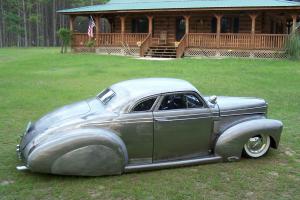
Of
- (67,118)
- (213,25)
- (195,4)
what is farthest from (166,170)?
(213,25)

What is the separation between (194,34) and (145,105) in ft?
69.7

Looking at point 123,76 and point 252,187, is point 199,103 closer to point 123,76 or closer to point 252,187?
point 252,187

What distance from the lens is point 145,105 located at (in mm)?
6125

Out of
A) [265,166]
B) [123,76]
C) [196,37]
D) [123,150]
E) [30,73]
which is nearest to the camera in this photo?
[123,150]

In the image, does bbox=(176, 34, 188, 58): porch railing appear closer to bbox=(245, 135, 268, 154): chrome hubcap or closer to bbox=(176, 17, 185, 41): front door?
bbox=(176, 17, 185, 41): front door

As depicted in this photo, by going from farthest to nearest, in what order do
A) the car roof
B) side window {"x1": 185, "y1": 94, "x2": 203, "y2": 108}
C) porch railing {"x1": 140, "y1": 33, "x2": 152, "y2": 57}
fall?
porch railing {"x1": 140, "y1": 33, "x2": 152, "y2": 57} → side window {"x1": 185, "y1": 94, "x2": 203, "y2": 108} → the car roof

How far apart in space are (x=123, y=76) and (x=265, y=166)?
38.3 ft

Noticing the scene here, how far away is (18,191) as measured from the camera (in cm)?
535

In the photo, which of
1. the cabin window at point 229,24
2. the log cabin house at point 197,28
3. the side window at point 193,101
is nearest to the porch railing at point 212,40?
the log cabin house at point 197,28

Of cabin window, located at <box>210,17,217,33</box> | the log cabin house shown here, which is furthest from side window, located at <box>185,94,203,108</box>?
cabin window, located at <box>210,17,217,33</box>

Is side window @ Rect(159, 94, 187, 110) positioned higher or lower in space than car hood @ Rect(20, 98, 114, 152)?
higher

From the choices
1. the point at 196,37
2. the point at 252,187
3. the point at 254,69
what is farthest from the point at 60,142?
the point at 196,37

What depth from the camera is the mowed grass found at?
17.6 feet

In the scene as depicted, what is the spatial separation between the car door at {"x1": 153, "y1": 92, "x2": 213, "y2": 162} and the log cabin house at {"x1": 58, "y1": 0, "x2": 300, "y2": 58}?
19477 mm
